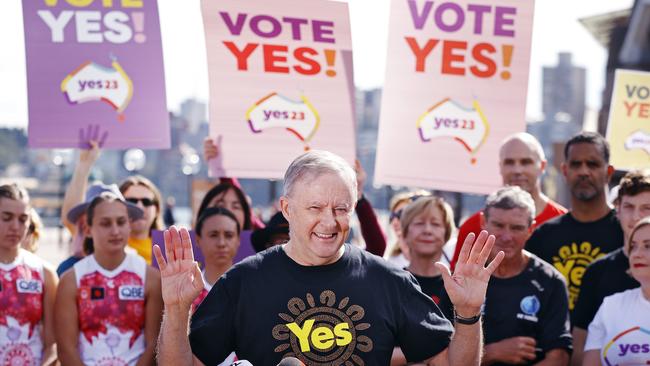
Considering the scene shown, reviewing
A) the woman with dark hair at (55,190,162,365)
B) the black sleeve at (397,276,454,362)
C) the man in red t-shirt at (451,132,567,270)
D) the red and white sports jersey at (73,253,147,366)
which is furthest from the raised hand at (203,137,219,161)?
the black sleeve at (397,276,454,362)

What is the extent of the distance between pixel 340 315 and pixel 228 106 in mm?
3145

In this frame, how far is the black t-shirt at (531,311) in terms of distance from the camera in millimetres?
4996

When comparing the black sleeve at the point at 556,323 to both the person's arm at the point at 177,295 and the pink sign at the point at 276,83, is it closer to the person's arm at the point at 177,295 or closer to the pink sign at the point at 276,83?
the pink sign at the point at 276,83

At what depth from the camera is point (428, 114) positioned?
6727mm

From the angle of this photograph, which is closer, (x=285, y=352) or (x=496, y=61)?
(x=285, y=352)

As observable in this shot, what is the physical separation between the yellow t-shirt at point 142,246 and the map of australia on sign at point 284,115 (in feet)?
3.60

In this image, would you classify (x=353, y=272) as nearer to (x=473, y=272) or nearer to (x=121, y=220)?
(x=473, y=272)

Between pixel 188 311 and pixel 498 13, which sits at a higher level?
pixel 498 13

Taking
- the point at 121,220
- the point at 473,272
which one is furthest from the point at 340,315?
the point at 121,220

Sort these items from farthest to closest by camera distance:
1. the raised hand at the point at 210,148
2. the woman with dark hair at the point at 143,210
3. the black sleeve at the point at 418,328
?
1. the woman with dark hair at the point at 143,210
2. the raised hand at the point at 210,148
3. the black sleeve at the point at 418,328

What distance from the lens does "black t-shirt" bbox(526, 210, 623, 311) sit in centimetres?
558

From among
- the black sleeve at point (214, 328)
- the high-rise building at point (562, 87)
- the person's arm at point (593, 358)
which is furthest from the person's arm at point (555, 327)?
the high-rise building at point (562, 87)

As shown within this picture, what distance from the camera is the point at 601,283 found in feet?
16.9

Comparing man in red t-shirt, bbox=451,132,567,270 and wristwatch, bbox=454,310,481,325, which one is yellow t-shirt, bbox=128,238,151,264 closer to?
man in red t-shirt, bbox=451,132,567,270
